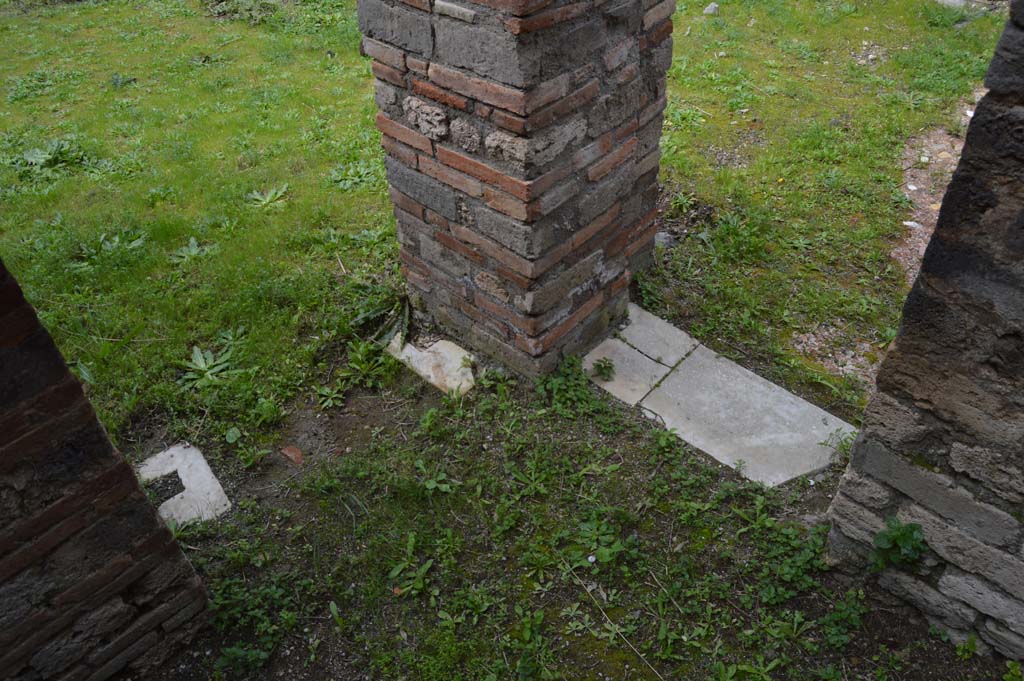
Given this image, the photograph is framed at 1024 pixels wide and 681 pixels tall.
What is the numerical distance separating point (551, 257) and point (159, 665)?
2.37 metres

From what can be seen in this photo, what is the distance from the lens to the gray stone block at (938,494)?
2.46 meters

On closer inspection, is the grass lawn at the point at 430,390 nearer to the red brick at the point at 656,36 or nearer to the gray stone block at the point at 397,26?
the red brick at the point at 656,36

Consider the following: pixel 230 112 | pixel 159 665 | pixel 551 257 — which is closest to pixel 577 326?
pixel 551 257

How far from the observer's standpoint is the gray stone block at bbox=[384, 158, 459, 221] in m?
3.61

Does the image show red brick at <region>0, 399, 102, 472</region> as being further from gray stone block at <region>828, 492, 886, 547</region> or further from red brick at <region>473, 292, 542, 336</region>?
gray stone block at <region>828, 492, 886, 547</region>

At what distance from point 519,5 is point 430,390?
6.64 feet

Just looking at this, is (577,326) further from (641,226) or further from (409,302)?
(409,302)

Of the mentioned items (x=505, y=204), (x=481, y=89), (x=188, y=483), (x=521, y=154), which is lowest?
(x=188, y=483)

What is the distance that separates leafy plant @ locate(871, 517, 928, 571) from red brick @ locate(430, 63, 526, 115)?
2136mm

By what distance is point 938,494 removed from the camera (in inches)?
Result: 101

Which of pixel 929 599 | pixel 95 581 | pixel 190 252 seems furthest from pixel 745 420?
pixel 190 252

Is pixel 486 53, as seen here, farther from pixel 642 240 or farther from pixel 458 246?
pixel 642 240

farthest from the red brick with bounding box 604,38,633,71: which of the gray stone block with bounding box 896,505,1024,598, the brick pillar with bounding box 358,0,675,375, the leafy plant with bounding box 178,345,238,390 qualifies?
the leafy plant with bounding box 178,345,238,390

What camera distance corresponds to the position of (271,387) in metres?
4.03
